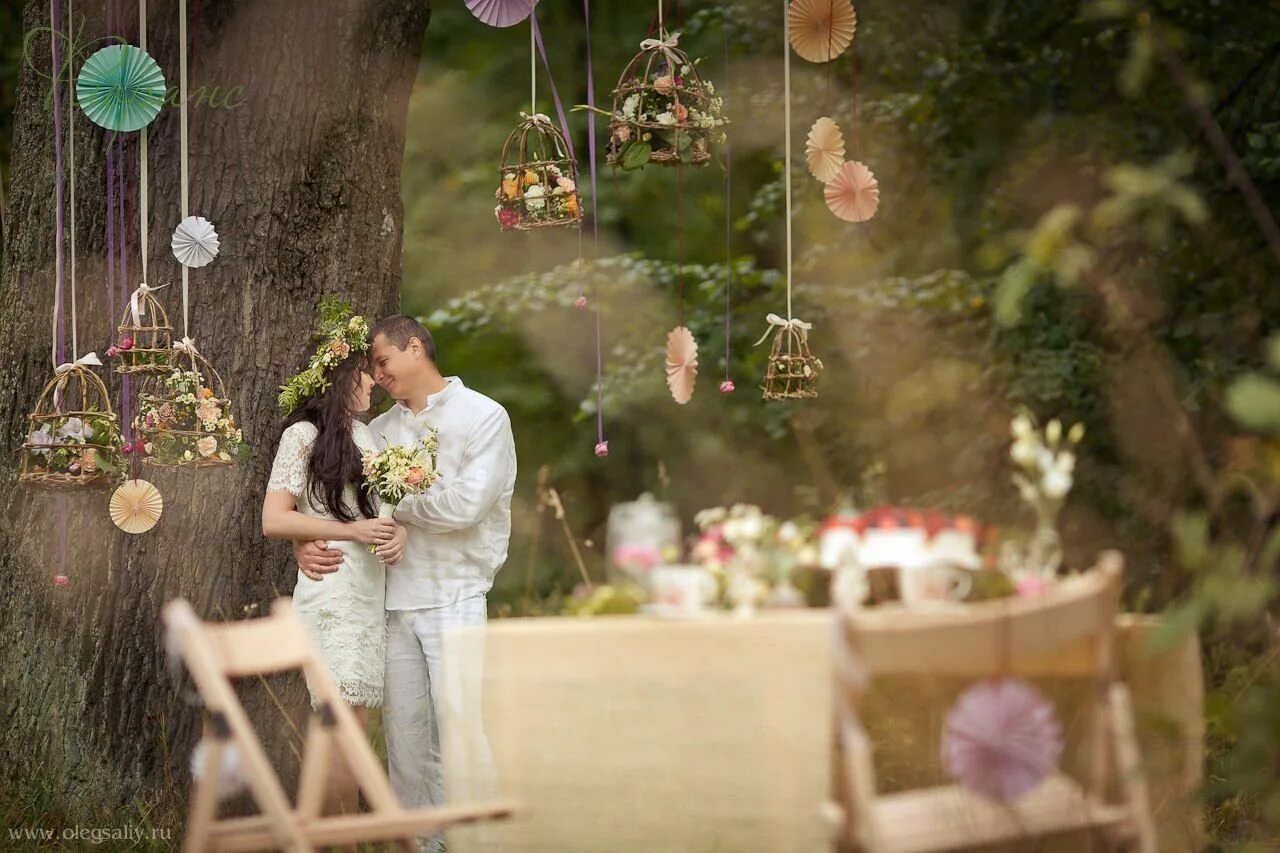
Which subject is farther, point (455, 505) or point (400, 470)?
point (455, 505)

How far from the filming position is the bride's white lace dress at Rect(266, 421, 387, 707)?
438 cm

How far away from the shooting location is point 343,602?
14.5ft

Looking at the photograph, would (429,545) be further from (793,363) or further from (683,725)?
(683,725)

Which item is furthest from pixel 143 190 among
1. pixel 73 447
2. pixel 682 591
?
pixel 682 591

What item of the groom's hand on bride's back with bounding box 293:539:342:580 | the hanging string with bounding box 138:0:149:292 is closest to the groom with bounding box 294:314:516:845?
the groom's hand on bride's back with bounding box 293:539:342:580

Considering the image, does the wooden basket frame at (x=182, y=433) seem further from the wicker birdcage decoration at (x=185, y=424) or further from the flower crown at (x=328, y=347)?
the flower crown at (x=328, y=347)

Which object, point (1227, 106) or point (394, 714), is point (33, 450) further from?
point (1227, 106)

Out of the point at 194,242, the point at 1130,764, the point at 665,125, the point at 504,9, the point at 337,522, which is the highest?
the point at 504,9

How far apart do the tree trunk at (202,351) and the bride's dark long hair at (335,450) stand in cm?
39

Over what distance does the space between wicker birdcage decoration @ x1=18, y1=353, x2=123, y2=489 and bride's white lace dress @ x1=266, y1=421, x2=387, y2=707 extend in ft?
1.59

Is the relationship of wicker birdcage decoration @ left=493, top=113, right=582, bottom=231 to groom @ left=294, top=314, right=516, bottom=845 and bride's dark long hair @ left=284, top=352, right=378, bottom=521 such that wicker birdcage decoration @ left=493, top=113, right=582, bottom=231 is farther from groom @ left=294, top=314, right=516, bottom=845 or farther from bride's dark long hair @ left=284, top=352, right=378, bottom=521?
bride's dark long hair @ left=284, top=352, right=378, bottom=521

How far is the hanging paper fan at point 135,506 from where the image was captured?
4.46 m

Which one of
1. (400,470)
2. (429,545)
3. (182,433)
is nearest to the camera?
(400,470)

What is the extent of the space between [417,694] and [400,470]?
83cm
